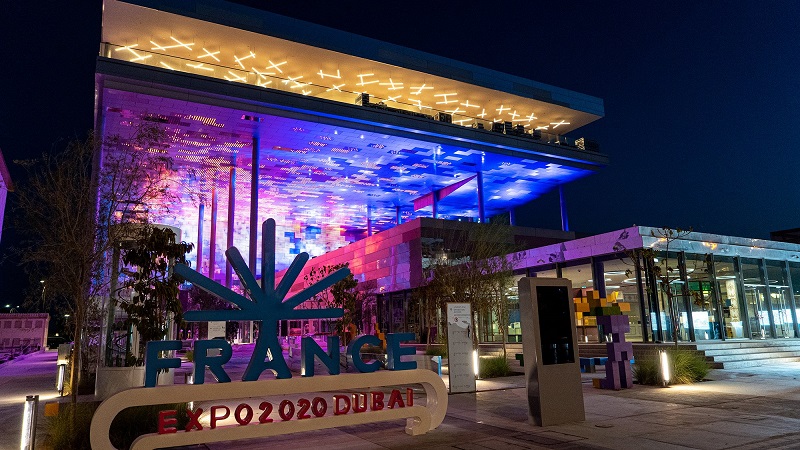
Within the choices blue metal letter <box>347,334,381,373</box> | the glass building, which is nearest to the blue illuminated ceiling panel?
the glass building

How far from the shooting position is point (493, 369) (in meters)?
17.8

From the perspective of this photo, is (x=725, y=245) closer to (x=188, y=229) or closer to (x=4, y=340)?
(x=188, y=229)

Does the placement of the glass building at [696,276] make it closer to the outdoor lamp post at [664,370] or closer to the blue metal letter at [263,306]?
the outdoor lamp post at [664,370]

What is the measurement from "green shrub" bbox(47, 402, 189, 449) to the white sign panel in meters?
7.14

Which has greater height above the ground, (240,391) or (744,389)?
(240,391)

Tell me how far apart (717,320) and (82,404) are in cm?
2319

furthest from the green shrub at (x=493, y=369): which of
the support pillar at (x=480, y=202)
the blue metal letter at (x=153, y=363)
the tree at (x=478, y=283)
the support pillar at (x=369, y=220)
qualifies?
the support pillar at (x=369, y=220)

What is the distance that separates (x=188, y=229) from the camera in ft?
208

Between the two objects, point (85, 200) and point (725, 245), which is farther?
point (725, 245)

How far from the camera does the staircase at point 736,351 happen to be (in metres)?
18.1

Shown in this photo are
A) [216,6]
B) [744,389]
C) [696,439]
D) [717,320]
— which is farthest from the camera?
[216,6]

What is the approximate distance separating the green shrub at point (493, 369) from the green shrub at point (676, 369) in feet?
14.4

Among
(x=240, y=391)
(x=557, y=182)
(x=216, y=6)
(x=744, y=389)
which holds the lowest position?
(x=744, y=389)

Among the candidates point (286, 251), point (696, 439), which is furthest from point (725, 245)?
point (286, 251)
